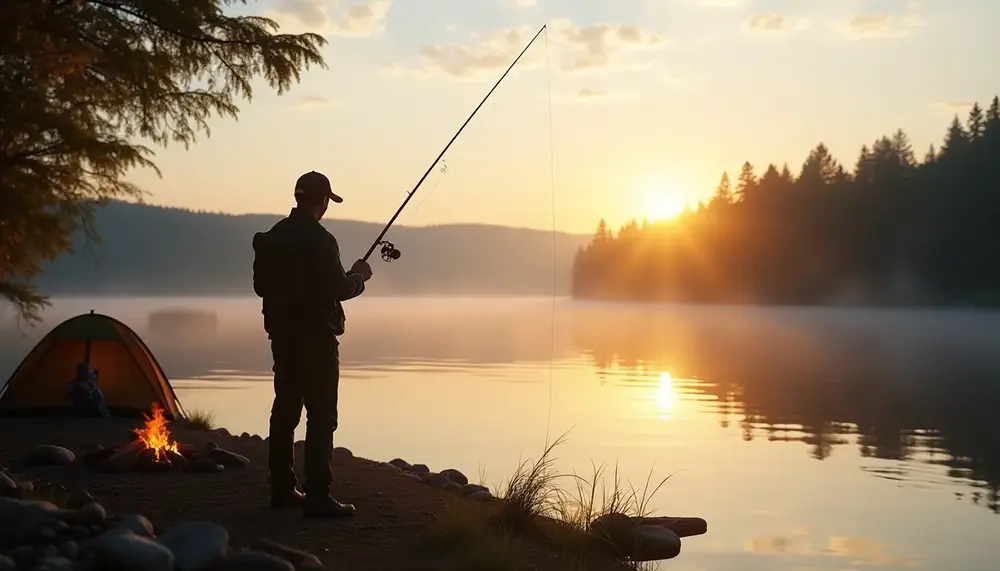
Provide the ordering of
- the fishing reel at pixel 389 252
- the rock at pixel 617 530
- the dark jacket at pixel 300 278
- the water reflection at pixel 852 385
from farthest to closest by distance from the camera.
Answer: the water reflection at pixel 852 385 < the fishing reel at pixel 389 252 < the rock at pixel 617 530 < the dark jacket at pixel 300 278

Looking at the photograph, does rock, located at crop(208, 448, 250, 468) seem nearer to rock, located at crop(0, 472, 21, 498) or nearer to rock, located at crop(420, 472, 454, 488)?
rock, located at crop(420, 472, 454, 488)

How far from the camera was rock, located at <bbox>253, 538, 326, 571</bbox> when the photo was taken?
21.9 ft

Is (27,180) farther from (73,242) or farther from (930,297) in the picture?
(930,297)

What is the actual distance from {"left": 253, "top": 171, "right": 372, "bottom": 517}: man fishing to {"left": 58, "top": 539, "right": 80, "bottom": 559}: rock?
6.50ft

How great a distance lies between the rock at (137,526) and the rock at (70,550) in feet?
0.93

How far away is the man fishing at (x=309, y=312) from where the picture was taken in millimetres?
8086

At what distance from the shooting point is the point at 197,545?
6473 mm

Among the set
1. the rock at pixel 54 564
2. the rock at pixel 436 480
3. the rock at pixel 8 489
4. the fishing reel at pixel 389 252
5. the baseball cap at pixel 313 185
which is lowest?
the rock at pixel 436 480

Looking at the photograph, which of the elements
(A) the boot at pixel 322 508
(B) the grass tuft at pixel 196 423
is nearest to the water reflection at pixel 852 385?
(A) the boot at pixel 322 508

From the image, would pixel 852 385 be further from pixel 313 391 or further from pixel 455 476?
pixel 313 391

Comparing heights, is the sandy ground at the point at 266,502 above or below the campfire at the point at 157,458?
below

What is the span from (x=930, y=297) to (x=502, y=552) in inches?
3365

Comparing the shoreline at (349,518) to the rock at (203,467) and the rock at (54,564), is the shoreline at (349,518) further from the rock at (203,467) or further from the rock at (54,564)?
the rock at (54,564)

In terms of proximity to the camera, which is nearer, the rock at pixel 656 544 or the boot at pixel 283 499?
the boot at pixel 283 499
